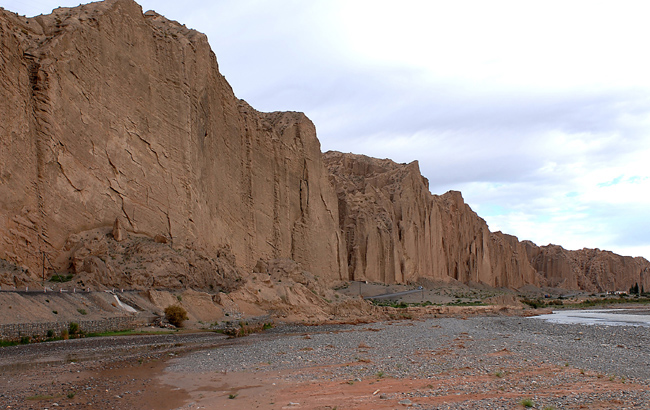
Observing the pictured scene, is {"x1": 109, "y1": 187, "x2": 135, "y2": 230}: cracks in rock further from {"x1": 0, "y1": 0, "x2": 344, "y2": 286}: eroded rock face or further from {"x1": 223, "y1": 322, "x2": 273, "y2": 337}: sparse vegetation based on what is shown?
{"x1": 223, "y1": 322, "x2": 273, "y2": 337}: sparse vegetation

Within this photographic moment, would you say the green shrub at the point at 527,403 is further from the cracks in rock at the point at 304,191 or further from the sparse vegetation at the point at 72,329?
the cracks in rock at the point at 304,191

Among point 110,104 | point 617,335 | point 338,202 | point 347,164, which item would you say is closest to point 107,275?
point 110,104

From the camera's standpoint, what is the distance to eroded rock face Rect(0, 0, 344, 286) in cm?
2739

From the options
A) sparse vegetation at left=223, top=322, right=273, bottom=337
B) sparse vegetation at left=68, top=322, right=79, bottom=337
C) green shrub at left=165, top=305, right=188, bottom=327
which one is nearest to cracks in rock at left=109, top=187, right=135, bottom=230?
green shrub at left=165, top=305, right=188, bottom=327

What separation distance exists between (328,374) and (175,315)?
613 inches

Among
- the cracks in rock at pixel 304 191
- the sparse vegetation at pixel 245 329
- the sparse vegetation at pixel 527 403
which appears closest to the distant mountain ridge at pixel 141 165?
the cracks in rock at pixel 304 191

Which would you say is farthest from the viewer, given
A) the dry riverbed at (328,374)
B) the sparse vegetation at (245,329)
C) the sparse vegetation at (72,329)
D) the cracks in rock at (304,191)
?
the cracks in rock at (304,191)

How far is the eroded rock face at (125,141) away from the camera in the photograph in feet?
89.9

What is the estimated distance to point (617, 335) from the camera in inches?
985

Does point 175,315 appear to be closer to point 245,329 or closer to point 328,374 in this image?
point 245,329

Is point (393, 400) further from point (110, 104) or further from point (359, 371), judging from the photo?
point (110, 104)

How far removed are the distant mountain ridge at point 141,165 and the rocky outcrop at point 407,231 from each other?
25.8ft

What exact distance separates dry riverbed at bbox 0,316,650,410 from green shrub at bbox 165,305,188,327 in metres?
5.33

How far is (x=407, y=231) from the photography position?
79062 millimetres
